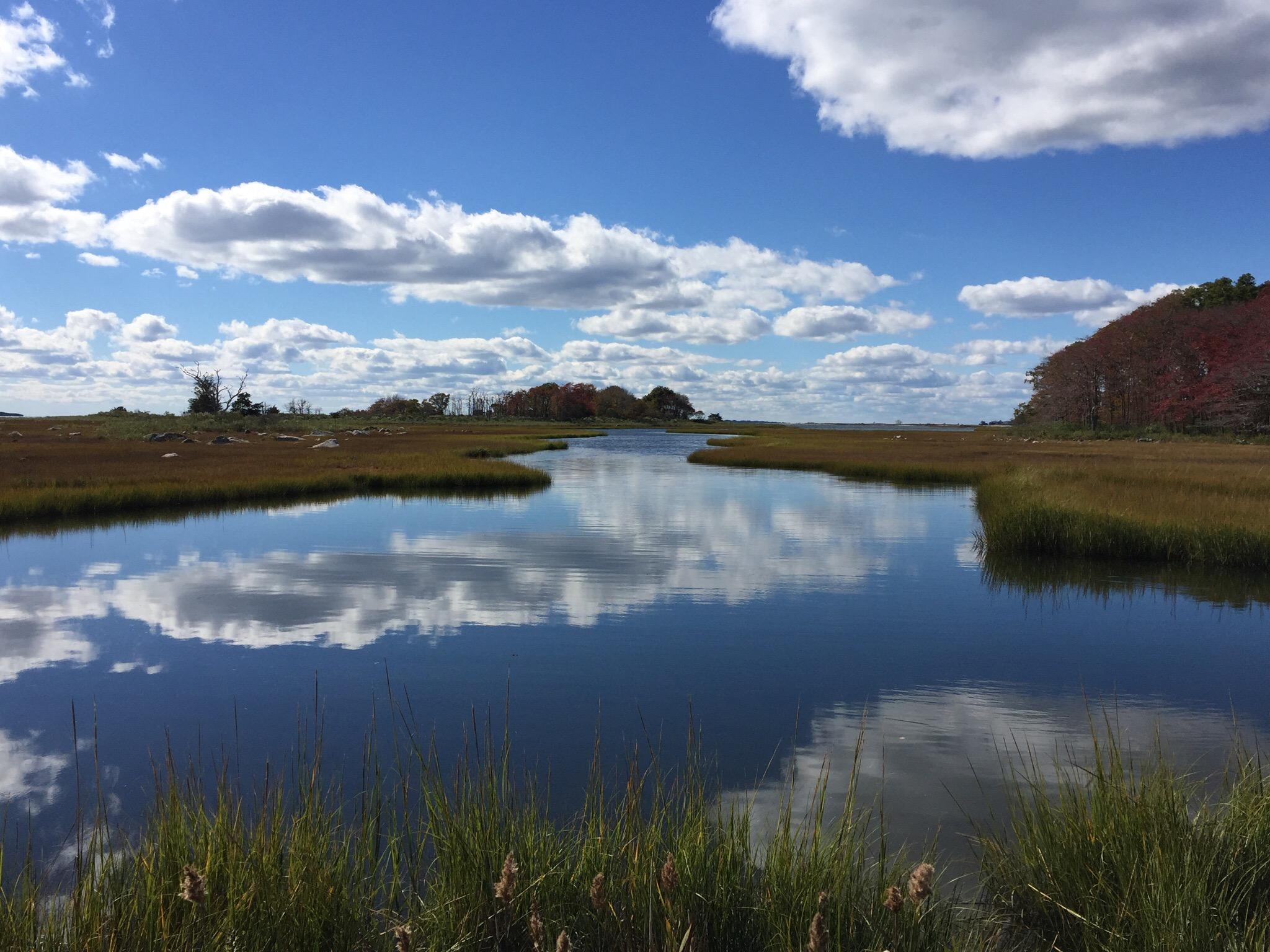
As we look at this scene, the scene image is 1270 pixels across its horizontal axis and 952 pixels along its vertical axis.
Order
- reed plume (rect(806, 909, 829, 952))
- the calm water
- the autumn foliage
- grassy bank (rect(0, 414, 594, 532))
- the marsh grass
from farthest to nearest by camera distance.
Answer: the autumn foliage, grassy bank (rect(0, 414, 594, 532)), the calm water, the marsh grass, reed plume (rect(806, 909, 829, 952))

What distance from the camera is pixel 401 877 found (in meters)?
5.36

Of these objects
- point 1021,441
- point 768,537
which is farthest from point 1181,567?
point 1021,441

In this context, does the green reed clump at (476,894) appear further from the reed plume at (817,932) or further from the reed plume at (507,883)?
the reed plume at (817,932)

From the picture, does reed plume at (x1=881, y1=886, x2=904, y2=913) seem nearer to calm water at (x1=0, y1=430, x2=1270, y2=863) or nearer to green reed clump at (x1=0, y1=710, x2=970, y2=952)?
green reed clump at (x1=0, y1=710, x2=970, y2=952)

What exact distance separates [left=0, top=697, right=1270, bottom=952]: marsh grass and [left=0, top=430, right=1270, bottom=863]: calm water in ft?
5.01

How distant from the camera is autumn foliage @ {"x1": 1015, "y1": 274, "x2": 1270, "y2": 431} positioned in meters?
58.4

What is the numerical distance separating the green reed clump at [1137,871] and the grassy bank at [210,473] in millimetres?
25649

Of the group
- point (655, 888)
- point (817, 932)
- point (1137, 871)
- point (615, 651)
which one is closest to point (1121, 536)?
point (615, 651)

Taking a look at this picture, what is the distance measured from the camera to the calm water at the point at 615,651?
800cm

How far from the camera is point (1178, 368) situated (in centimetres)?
6756

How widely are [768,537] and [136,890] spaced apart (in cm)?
1939

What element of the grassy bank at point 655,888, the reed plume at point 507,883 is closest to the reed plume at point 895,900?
the grassy bank at point 655,888

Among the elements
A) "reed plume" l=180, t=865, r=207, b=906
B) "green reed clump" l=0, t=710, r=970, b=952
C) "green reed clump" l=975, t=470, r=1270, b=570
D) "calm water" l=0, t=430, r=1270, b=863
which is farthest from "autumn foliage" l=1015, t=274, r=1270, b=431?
"reed plume" l=180, t=865, r=207, b=906

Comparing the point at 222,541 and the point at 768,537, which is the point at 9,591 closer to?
the point at 222,541
